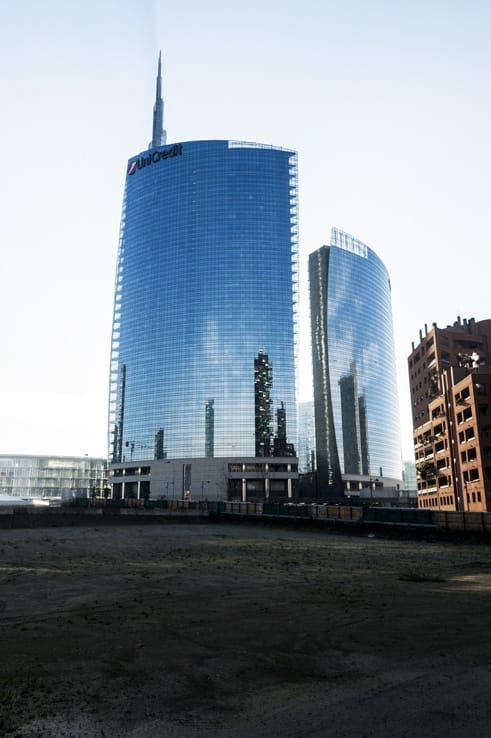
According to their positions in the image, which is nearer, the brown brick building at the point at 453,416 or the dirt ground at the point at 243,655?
the dirt ground at the point at 243,655

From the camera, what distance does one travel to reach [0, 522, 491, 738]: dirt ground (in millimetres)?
9443

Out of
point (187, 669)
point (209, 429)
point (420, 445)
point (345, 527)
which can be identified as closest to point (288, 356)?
point (209, 429)

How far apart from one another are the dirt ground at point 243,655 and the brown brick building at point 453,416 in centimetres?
7135

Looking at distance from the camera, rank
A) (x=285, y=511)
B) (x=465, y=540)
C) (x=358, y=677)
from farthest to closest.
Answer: (x=285, y=511) < (x=465, y=540) < (x=358, y=677)

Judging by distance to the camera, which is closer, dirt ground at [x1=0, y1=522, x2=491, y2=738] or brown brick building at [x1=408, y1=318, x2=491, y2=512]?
dirt ground at [x1=0, y1=522, x2=491, y2=738]

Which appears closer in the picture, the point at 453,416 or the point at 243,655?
the point at 243,655

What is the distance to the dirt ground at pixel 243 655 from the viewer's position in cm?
944

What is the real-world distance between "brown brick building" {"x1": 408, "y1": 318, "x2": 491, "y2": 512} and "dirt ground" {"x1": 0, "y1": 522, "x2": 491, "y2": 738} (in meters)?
71.3

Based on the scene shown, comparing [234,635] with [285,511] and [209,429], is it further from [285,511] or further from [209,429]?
[209,429]

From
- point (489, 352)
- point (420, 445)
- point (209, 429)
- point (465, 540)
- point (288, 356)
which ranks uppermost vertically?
point (288, 356)

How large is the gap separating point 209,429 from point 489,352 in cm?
10247

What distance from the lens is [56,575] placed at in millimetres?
26031

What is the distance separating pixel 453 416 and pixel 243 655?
101378 mm

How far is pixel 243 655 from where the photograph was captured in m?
13.2
